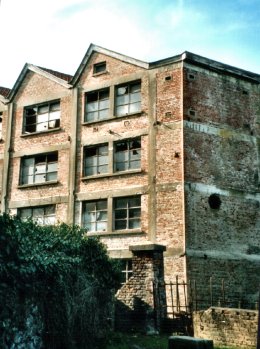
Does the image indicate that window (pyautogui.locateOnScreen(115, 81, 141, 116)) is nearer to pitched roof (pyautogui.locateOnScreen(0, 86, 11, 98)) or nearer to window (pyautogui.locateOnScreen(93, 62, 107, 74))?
window (pyautogui.locateOnScreen(93, 62, 107, 74))

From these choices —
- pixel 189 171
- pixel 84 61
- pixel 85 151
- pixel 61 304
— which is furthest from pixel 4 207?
pixel 61 304

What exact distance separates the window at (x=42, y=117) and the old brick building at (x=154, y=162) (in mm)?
74

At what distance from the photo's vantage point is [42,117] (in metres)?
24.4

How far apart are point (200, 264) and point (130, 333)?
704 cm

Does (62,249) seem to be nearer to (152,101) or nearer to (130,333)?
(130,333)

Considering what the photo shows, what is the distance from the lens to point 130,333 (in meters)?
12.6

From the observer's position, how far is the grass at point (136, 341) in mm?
10984

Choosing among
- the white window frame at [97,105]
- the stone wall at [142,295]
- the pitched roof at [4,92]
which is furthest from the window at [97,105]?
the stone wall at [142,295]

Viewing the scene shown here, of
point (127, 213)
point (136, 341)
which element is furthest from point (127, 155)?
point (136, 341)

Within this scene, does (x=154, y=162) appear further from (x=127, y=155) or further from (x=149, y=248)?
(x=149, y=248)

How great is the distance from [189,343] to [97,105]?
15.8m

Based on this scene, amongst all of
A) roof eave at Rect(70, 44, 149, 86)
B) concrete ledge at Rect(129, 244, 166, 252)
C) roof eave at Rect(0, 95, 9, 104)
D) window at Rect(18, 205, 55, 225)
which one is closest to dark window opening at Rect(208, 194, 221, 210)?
roof eave at Rect(70, 44, 149, 86)

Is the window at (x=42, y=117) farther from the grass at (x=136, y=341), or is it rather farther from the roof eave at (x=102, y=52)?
the grass at (x=136, y=341)

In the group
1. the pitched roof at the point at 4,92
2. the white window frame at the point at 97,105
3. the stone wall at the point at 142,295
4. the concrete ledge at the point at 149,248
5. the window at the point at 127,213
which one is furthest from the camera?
the pitched roof at the point at 4,92
